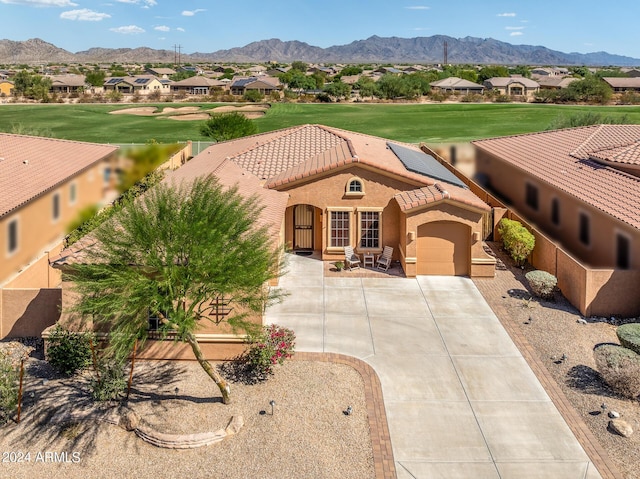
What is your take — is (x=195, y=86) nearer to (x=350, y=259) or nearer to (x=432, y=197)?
(x=350, y=259)

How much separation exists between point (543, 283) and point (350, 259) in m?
7.18

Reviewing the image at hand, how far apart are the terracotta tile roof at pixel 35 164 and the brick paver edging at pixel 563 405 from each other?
17.0 meters

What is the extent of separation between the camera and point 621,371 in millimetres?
13078

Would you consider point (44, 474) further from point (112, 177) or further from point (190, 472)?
point (112, 177)

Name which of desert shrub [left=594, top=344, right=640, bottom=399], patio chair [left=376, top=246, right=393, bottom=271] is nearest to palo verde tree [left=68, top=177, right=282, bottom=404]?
desert shrub [left=594, top=344, right=640, bottom=399]

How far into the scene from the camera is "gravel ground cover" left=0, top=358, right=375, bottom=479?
35.7 feet

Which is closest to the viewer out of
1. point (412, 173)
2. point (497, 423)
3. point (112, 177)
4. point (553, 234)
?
point (497, 423)

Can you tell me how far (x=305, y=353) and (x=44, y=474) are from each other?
684 centimetres

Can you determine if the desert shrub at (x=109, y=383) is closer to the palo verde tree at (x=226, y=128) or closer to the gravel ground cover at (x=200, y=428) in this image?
the gravel ground cover at (x=200, y=428)

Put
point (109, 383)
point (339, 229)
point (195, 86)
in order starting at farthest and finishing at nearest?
point (195, 86)
point (339, 229)
point (109, 383)

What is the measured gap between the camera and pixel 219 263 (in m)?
11.3

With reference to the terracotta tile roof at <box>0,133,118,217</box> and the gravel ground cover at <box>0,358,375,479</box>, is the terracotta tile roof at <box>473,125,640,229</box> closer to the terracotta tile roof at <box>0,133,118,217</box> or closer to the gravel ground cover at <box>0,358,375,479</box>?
the gravel ground cover at <box>0,358,375,479</box>

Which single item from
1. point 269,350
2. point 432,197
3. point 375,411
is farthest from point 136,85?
point 375,411

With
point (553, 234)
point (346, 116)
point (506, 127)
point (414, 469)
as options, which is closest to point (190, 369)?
point (414, 469)
